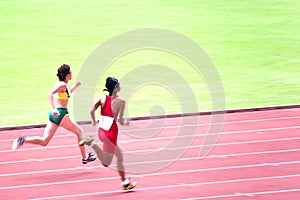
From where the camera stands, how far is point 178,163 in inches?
547

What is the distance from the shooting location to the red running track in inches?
482

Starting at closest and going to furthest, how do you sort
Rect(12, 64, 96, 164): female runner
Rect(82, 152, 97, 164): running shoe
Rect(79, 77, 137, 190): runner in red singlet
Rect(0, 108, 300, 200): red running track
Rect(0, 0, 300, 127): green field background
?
Rect(79, 77, 137, 190): runner in red singlet
Rect(0, 108, 300, 200): red running track
Rect(12, 64, 96, 164): female runner
Rect(82, 152, 97, 164): running shoe
Rect(0, 0, 300, 127): green field background

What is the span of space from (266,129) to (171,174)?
332cm

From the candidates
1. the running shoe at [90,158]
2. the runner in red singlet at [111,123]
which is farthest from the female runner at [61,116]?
the runner in red singlet at [111,123]

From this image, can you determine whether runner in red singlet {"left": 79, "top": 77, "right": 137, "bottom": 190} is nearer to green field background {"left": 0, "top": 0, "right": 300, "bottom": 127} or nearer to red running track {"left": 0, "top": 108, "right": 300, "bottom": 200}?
red running track {"left": 0, "top": 108, "right": 300, "bottom": 200}

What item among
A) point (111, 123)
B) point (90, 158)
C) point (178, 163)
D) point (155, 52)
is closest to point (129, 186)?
point (111, 123)

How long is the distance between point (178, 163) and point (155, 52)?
9638mm

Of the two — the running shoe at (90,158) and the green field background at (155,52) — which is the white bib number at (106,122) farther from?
the green field background at (155,52)

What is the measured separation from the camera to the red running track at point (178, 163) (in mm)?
12250

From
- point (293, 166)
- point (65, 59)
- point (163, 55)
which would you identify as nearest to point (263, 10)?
point (163, 55)

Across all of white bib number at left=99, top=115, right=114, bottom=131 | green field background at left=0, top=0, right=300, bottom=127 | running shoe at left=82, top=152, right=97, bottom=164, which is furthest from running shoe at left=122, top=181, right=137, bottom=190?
green field background at left=0, top=0, right=300, bottom=127

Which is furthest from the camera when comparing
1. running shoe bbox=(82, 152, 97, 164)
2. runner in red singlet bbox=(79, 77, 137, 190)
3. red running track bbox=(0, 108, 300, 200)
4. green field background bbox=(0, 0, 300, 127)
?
green field background bbox=(0, 0, 300, 127)

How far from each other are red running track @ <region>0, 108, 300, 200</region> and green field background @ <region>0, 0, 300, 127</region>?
129 cm

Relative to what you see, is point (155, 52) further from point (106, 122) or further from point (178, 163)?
point (106, 122)
